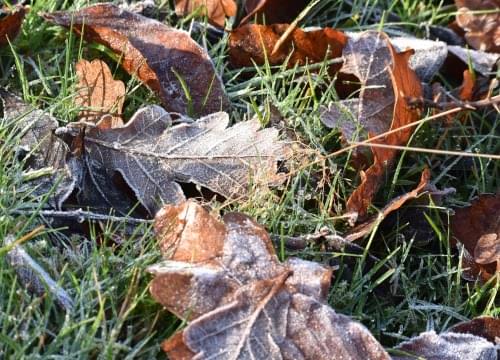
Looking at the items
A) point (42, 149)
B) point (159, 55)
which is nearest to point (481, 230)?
point (159, 55)

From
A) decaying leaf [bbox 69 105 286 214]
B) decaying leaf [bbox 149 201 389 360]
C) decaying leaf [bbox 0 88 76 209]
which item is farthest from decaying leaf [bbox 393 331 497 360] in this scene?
decaying leaf [bbox 0 88 76 209]

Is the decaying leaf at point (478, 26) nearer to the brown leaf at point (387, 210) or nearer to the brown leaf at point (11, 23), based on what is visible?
the brown leaf at point (387, 210)

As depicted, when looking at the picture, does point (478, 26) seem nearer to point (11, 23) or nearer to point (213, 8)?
point (213, 8)

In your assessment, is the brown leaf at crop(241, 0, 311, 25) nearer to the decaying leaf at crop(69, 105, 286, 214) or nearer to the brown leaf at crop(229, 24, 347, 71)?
the brown leaf at crop(229, 24, 347, 71)

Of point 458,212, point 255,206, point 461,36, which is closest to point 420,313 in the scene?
point 458,212

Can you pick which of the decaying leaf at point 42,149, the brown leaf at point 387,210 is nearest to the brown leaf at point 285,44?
the brown leaf at point 387,210

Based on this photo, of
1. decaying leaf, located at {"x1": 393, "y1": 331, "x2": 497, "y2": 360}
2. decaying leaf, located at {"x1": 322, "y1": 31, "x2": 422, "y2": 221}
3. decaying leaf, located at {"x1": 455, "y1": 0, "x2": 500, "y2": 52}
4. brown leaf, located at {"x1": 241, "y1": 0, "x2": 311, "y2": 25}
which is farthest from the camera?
decaying leaf, located at {"x1": 455, "y1": 0, "x2": 500, "y2": 52}
